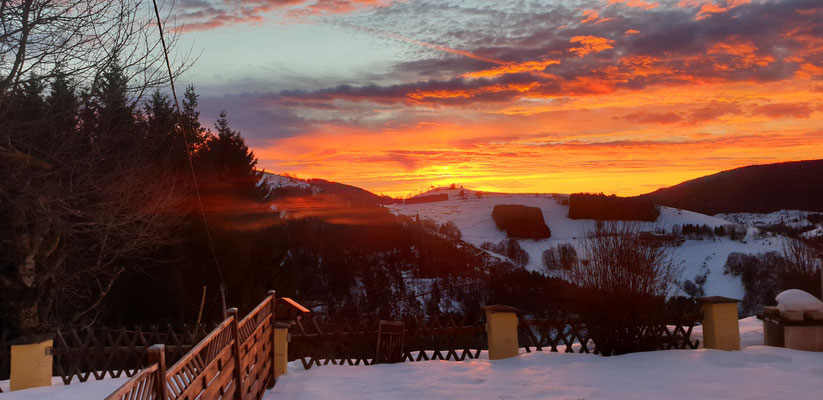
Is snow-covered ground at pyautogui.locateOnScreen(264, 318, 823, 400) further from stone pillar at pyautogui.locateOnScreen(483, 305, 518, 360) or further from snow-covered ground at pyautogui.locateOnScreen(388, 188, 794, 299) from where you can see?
snow-covered ground at pyautogui.locateOnScreen(388, 188, 794, 299)

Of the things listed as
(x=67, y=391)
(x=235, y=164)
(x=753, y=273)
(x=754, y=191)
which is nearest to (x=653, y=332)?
(x=67, y=391)

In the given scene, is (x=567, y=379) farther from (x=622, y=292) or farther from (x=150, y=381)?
(x=150, y=381)

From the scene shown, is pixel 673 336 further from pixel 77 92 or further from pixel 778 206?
pixel 778 206

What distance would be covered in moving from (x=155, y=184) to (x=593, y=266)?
11128 millimetres

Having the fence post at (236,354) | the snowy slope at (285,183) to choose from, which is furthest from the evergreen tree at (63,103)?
the snowy slope at (285,183)

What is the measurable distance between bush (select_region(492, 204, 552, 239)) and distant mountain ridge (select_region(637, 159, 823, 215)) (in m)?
27.9

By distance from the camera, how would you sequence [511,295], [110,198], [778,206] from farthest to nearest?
[778,206]
[511,295]
[110,198]

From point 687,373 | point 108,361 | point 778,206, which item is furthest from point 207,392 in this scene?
point 778,206

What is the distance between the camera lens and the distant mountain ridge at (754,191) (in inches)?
4171

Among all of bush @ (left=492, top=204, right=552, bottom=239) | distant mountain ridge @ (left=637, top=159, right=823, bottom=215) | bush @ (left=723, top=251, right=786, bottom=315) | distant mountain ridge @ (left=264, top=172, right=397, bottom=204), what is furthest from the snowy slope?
distant mountain ridge @ (left=637, top=159, right=823, bottom=215)

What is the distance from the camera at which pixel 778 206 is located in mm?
118688

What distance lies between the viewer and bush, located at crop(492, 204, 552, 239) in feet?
480

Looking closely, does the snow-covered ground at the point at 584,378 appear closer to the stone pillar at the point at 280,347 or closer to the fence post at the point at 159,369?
the stone pillar at the point at 280,347

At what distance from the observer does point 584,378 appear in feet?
28.8
